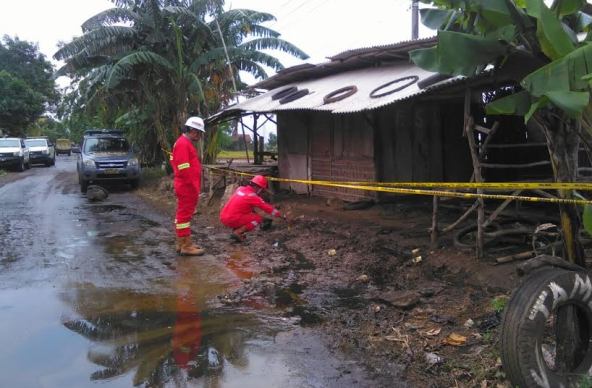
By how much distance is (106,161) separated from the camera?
17.4 meters

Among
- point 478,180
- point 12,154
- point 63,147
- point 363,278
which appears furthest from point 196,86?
point 63,147

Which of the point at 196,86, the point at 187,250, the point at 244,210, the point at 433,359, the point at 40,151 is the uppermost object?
the point at 196,86

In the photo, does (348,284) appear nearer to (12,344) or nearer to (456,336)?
(456,336)

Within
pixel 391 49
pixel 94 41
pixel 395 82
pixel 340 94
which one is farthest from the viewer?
pixel 94 41

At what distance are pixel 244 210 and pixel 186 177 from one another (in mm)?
1237

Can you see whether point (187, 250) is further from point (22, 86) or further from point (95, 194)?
point (22, 86)

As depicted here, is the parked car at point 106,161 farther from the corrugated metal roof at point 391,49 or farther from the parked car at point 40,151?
the parked car at point 40,151

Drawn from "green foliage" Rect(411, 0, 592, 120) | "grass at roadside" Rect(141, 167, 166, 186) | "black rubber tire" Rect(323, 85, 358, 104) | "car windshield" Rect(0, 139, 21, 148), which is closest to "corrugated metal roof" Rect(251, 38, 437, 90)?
"black rubber tire" Rect(323, 85, 358, 104)

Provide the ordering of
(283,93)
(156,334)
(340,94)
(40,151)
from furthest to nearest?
(40,151) → (283,93) → (340,94) → (156,334)

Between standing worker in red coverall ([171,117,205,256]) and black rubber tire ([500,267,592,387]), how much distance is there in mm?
5363

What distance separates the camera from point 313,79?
1266cm

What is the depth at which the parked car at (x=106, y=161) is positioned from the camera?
17.3m

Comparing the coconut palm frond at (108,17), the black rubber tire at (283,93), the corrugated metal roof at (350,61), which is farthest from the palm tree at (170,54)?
the black rubber tire at (283,93)

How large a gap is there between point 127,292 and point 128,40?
1321 cm
